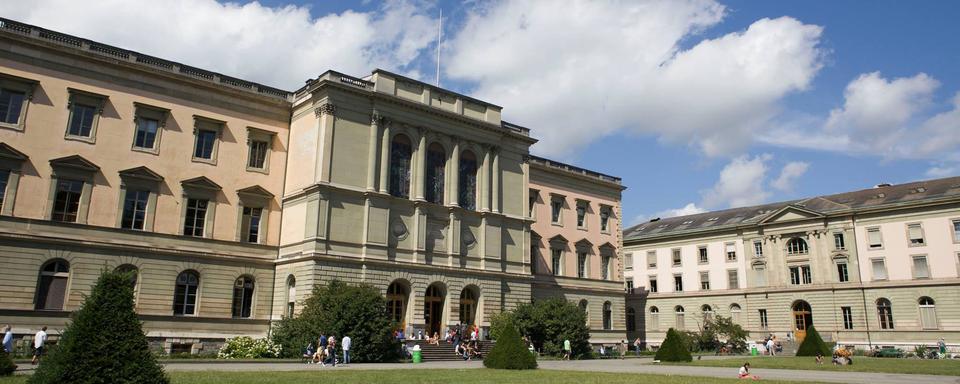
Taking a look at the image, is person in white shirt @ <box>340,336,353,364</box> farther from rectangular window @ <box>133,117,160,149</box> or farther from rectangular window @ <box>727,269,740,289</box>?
rectangular window @ <box>727,269,740,289</box>

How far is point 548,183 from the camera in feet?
178

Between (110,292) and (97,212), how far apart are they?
2326 centimetres

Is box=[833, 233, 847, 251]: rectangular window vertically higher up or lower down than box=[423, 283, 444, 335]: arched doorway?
higher up

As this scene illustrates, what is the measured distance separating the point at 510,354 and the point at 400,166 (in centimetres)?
1589

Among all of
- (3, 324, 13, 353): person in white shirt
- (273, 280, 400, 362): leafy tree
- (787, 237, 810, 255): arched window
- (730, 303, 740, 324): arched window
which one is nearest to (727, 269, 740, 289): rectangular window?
(730, 303, 740, 324): arched window

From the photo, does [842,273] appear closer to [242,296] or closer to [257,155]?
[257,155]

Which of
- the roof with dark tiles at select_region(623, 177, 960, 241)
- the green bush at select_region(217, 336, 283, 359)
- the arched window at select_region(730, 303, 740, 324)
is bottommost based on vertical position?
the green bush at select_region(217, 336, 283, 359)

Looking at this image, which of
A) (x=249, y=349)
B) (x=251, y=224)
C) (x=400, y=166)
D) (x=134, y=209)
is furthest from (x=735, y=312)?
(x=134, y=209)

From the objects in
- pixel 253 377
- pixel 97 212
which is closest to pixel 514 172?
pixel 97 212

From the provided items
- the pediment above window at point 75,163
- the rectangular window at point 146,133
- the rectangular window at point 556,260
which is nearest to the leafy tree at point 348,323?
the rectangular window at point 146,133

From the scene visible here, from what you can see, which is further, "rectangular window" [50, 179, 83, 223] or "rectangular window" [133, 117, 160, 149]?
"rectangular window" [133, 117, 160, 149]

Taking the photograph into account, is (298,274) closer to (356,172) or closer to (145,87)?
(356,172)

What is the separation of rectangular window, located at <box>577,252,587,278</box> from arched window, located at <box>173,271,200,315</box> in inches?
1165

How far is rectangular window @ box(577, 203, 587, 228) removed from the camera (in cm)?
5619
